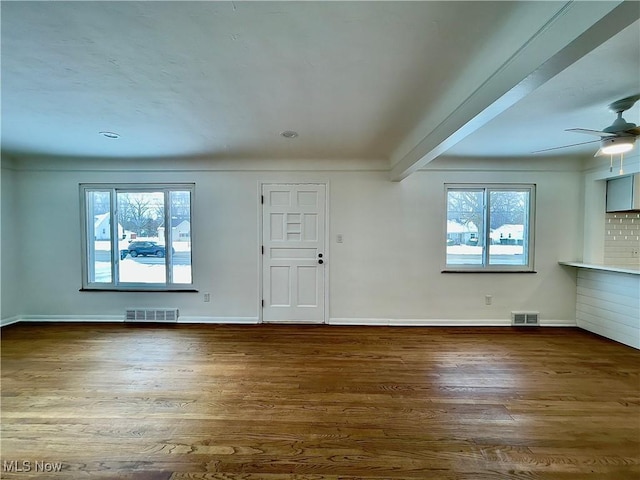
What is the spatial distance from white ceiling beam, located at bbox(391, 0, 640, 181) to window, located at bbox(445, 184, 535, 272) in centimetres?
229

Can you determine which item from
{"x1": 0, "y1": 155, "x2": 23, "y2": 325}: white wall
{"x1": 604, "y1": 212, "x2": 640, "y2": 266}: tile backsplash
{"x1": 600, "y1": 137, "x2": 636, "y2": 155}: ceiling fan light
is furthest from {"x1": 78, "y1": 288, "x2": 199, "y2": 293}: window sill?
{"x1": 604, "y1": 212, "x2": 640, "y2": 266}: tile backsplash

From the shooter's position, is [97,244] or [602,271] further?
[97,244]

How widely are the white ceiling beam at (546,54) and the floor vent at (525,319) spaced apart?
10.7 ft

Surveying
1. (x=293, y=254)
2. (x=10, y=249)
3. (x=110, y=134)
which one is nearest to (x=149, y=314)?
(x=10, y=249)

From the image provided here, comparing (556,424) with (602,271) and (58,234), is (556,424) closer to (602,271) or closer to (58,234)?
(602,271)

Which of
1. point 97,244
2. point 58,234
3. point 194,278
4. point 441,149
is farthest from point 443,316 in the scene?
point 58,234

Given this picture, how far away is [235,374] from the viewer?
8.78 ft

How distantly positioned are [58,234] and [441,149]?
5.40 m

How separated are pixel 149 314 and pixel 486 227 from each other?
522 cm

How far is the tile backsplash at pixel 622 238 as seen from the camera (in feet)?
12.7

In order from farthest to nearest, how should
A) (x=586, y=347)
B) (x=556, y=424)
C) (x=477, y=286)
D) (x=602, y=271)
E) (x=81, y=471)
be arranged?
1. (x=477, y=286)
2. (x=602, y=271)
3. (x=586, y=347)
4. (x=556, y=424)
5. (x=81, y=471)

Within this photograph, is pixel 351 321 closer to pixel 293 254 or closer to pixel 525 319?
pixel 293 254

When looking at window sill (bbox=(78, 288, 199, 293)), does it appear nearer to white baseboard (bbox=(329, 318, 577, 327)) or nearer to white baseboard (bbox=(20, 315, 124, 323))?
white baseboard (bbox=(20, 315, 124, 323))

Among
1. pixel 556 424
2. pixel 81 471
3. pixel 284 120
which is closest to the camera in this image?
pixel 81 471
